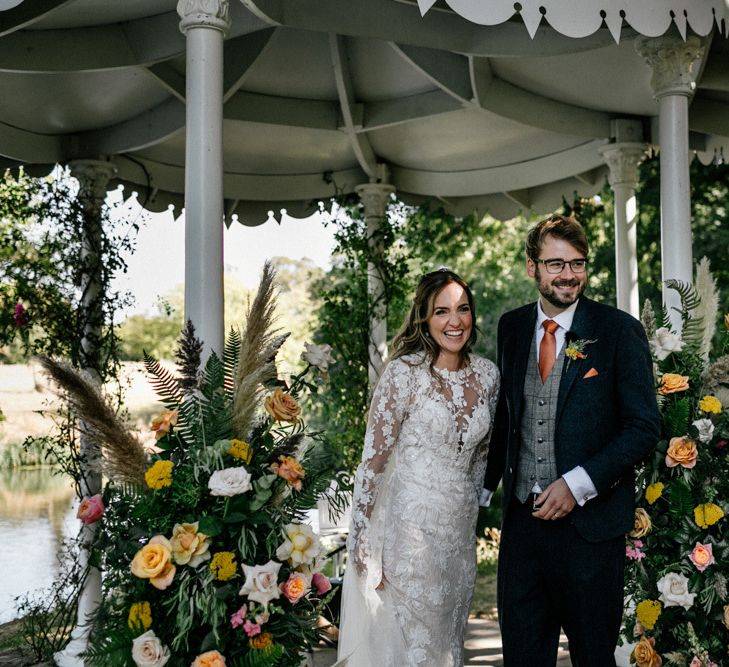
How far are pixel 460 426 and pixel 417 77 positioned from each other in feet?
14.8

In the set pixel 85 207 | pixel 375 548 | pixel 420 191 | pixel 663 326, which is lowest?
pixel 375 548

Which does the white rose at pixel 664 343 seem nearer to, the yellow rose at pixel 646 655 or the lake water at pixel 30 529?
the yellow rose at pixel 646 655

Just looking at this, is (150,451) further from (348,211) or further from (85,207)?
(348,211)

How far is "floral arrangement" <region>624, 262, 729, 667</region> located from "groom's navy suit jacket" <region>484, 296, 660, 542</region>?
2.29 ft

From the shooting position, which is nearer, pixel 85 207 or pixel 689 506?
pixel 689 506

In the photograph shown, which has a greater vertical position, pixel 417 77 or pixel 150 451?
pixel 417 77

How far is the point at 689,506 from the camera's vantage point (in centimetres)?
448

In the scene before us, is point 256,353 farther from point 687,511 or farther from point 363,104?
point 363,104

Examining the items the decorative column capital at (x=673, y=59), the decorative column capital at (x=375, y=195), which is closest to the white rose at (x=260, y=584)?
the decorative column capital at (x=673, y=59)

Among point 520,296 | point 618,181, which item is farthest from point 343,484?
point 520,296

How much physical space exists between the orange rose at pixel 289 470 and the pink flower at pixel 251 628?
21.6 inches

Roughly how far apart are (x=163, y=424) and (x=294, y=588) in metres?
0.82

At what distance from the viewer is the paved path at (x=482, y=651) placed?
6.71m

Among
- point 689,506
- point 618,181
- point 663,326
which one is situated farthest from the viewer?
point 618,181
